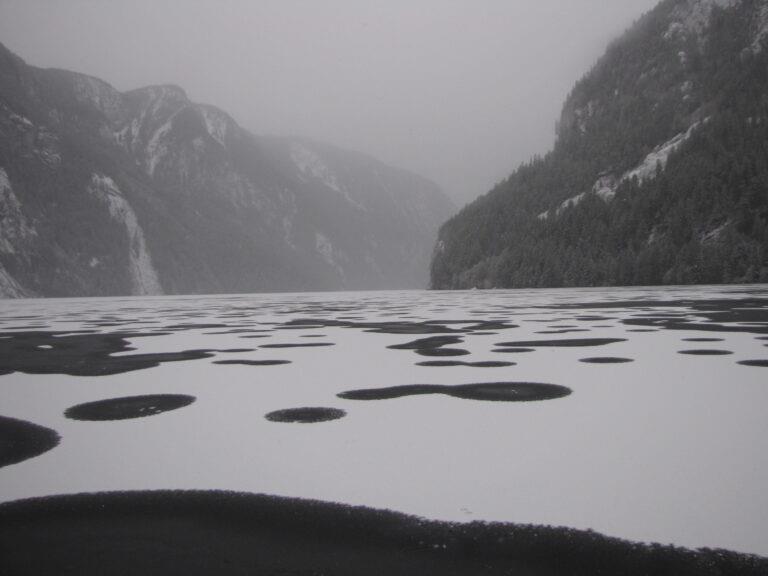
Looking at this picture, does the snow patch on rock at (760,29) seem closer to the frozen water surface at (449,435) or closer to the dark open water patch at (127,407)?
the frozen water surface at (449,435)

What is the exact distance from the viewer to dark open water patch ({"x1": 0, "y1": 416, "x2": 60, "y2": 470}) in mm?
2809

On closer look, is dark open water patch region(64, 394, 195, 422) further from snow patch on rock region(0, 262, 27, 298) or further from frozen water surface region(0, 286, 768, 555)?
snow patch on rock region(0, 262, 27, 298)

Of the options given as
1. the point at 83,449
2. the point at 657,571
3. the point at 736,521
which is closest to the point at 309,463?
the point at 83,449

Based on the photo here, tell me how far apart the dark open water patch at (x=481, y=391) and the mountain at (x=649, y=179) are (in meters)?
65.6

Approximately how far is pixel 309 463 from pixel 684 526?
1674 millimetres

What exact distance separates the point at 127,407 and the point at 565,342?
20.1 feet

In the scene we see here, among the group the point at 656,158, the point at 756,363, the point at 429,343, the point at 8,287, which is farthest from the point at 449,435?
the point at 8,287

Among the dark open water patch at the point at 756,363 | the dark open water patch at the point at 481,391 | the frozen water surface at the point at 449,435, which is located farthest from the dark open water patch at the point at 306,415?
the dark open water patch at the point at 756,363

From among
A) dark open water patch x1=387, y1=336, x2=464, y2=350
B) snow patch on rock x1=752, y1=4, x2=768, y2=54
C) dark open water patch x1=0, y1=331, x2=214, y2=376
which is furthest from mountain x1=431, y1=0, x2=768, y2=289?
dark open water patch x1=0, y1=331, x2=214, y2=376

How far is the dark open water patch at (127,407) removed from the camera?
372cm

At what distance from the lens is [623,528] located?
6.23ft

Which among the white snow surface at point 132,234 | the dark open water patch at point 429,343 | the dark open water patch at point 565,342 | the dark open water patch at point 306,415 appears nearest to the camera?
the dark open water patch at point 306,415

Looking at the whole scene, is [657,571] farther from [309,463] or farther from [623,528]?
[309,463]

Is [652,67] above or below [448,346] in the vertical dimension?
above
